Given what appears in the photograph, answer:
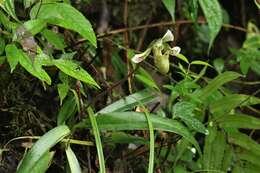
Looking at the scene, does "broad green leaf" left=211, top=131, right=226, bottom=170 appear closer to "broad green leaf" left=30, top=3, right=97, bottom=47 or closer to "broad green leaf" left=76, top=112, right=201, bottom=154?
"broad green leaf" left=76, top=112, right=201, bottom=154

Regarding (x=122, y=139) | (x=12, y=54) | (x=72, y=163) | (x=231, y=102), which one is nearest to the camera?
(x=12, y=54)

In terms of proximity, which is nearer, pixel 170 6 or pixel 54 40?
pixel 54 40

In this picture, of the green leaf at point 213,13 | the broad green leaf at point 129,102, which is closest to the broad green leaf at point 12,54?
the broad green leaf at point 129,102

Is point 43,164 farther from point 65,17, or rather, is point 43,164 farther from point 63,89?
point 65,17

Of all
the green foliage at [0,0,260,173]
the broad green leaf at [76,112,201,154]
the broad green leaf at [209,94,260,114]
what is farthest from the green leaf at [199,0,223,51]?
the broad green leaf at [76,112,201,154]

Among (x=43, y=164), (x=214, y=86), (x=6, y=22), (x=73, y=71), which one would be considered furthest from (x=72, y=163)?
(x=214, y=86)

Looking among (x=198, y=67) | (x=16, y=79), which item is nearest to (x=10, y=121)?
(x=16, y=79)
